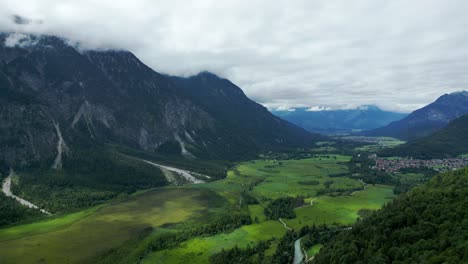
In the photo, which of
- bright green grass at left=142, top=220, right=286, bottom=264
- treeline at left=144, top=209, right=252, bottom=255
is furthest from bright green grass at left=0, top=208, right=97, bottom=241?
bright green grass at left=142, top=220, right=286, bottom=264

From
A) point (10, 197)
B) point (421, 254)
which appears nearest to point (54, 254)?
point (10, 197)

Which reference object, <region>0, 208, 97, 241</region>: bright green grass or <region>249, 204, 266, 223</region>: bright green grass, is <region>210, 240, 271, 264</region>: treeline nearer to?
<region>249, 204, 266, 223</region>: bright green grass

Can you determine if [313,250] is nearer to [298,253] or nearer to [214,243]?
[298,253]

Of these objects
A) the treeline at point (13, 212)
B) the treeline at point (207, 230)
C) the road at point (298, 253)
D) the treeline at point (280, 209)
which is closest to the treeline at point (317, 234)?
the road at point (298, 253)

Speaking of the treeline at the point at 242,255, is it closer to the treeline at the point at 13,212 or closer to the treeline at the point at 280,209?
the treeline at the point at 280,209

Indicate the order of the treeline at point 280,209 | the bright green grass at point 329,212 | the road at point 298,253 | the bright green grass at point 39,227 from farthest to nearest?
the treeline at point 280,209 < the bright green grass at point 329,212 < the bright green grass at point 39,227 < the road at point 298,253

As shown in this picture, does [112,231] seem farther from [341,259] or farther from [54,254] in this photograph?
[341,259]
